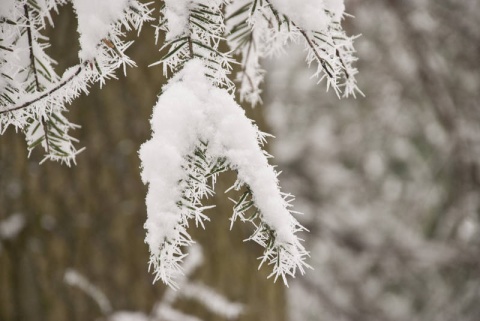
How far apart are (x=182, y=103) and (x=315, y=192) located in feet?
13.2

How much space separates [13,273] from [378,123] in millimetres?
3537

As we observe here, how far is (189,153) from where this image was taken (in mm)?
611

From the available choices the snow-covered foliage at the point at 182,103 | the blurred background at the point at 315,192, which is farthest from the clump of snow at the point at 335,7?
the blurred background at the point at 315,192

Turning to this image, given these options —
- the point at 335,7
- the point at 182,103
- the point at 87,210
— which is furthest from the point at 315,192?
the point at 182,103

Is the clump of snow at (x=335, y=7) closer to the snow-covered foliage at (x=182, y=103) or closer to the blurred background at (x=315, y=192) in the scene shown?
the snow-covered foliage at (x=182, y=103)

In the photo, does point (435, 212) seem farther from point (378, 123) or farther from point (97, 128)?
point (97, 128)

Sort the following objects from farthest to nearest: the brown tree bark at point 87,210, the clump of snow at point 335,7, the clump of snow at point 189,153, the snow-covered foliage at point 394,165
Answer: the snow-covered foliage at point 394,165
the brown tree bark at point 87,210
the clump of snow at point 335,7
the clump of snow at point 189,153

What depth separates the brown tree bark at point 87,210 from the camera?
176cm

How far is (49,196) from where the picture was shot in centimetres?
178

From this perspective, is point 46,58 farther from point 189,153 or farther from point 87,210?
point 87,210

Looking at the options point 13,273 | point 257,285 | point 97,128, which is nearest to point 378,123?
point 257,285

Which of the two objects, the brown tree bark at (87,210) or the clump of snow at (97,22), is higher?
the clump of snow at (97,22)

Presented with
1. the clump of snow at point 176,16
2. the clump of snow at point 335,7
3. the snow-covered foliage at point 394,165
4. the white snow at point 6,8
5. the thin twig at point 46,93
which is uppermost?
the clump of snow at point 335,7

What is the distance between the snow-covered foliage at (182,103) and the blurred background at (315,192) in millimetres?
1042
